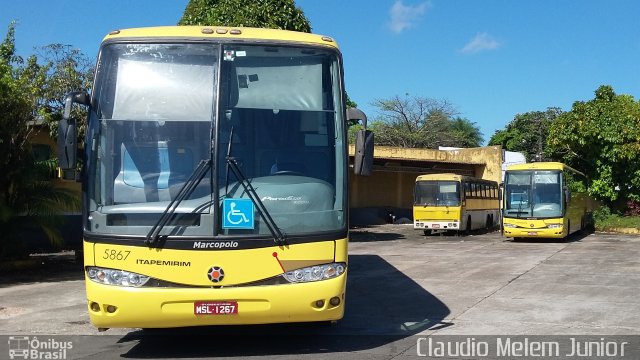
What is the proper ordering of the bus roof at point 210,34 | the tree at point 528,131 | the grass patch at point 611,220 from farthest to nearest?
1. the tree at point 528,131
2. the grass patch at point 611,220
3. the bus roof at point 210,34

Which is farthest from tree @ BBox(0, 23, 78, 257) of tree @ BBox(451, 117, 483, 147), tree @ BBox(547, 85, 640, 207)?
tree @ BBox(451, 117, 483, 147)

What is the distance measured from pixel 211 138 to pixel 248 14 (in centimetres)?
1485

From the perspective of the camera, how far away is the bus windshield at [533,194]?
24.1m

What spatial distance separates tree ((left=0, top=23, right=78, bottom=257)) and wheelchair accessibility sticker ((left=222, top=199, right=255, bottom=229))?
9.59 metres

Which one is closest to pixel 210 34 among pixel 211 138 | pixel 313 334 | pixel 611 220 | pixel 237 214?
pixel 211 138

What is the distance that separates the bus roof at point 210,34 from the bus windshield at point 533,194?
18727 mm

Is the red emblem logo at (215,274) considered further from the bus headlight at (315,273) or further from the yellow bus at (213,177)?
the bus headlight at (315,273)

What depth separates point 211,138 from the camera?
6.87 meters

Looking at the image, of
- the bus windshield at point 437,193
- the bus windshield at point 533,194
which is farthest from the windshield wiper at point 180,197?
the bus windshield at point 437,193

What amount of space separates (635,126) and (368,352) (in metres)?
25.7

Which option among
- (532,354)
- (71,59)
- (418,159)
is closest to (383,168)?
(418,159)

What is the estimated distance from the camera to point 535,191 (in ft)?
Result: 80.3

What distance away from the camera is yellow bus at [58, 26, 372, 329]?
654cm

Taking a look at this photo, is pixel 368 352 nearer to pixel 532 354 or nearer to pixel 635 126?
pixel 532 354
